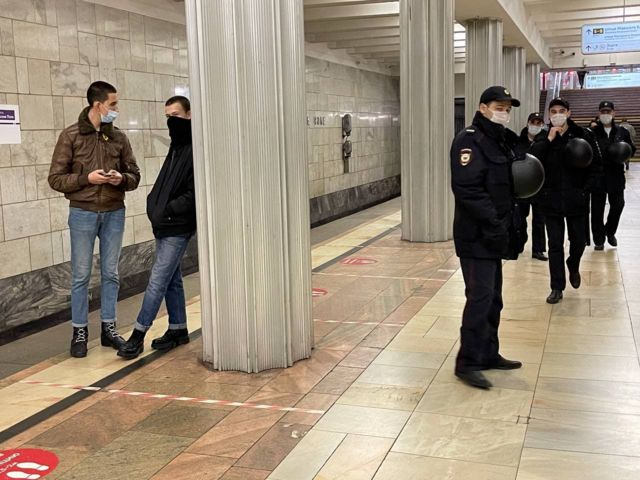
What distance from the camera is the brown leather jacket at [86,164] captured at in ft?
17.3

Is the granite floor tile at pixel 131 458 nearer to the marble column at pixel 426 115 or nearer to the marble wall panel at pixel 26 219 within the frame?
the marble wall panel at pixel 26 219

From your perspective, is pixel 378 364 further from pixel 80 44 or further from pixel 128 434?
pixel 80 44

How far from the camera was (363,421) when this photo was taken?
4098 millimetres

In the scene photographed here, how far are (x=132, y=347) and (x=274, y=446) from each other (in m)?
2.02

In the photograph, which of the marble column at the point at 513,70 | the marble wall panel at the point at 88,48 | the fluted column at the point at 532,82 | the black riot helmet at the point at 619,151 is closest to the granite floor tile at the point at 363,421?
the marble wall panel at the point at 88,48

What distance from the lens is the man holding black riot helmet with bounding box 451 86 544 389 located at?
14.8 ft

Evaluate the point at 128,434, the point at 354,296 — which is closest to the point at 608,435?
the point at 128,434

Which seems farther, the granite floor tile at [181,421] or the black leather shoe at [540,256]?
the black leather shoe at [540,256]

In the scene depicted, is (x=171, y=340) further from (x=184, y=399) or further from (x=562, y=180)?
(x=562, y=180)

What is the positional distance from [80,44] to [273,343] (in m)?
4.47

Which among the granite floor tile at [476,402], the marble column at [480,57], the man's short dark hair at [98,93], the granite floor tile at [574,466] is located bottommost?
the granite floor tile at [574,466]

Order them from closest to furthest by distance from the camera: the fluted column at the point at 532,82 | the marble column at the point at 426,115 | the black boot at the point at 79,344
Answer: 1. the black boot at the point at 79,344
2. the marble column at the point at 426,115
3. the fluted column at the point at 532,82

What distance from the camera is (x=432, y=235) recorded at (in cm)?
1102

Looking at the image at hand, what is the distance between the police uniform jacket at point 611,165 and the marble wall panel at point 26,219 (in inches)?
259
